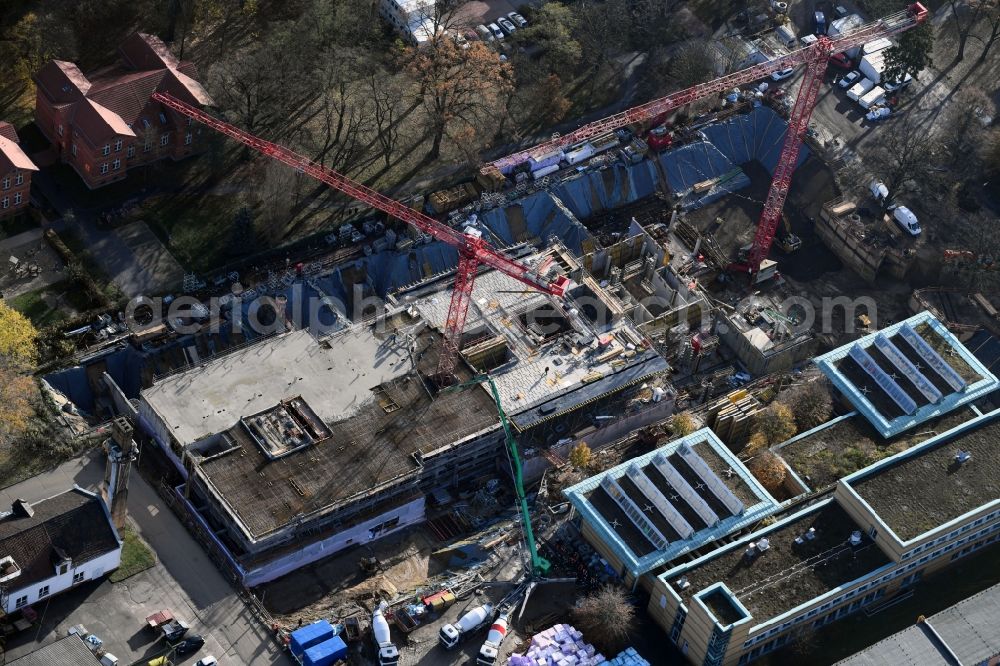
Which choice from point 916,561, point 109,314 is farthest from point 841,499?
point 109,314

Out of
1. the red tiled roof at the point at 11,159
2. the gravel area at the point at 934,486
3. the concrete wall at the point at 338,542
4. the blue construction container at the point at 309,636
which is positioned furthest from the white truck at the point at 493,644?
the red tiled roof at the point at 11,159

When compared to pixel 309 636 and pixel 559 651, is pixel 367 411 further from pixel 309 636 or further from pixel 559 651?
pixel 559 651

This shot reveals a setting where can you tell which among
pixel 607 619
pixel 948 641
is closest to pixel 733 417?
pixel 607 619

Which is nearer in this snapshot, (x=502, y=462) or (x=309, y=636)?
(x=309, y=636)

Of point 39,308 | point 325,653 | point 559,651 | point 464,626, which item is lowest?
point 559,651

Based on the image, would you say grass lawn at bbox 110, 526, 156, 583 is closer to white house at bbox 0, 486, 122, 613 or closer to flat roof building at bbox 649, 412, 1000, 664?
white house at bbox 0, 486, 122, 613

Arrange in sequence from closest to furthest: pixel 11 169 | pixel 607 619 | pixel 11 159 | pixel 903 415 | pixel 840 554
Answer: pixel 607 619, pixel 840 554, pixel 903 415, pixel 11 159, pixel 11 169

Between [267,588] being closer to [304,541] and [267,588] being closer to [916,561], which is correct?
[304,541]
